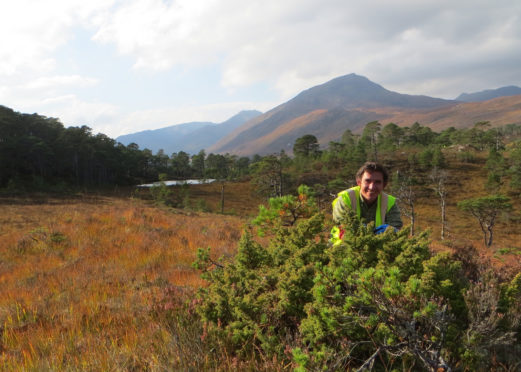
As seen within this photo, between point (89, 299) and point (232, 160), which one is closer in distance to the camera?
point (89, 299)

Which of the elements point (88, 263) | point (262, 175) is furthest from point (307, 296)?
point (262, 175)

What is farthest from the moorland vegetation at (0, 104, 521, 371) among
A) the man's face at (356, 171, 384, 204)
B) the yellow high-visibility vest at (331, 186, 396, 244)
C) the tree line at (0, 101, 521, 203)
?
the tree line at (0, 101, 521, 203)

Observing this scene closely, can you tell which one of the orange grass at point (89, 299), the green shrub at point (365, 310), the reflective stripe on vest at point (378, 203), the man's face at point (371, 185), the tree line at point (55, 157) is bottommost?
the orange grass at point (89, 299)

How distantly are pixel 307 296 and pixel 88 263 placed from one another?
4104 millimetres

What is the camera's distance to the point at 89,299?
9.60ft

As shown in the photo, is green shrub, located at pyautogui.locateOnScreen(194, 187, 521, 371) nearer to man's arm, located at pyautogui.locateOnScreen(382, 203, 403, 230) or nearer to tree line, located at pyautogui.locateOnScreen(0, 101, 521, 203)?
man's arm, located at pyautogui.locateOnScreen(382, 203, 403, 230)

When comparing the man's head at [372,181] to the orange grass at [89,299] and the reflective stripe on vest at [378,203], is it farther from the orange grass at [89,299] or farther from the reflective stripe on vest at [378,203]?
the orange grass at [89,299]

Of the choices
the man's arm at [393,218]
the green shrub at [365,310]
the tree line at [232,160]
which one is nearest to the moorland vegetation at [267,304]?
the green shrub at [365,310]

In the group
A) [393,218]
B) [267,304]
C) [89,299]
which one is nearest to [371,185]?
[393,218]

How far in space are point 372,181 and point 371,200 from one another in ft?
0.90

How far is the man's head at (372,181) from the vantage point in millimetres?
3320

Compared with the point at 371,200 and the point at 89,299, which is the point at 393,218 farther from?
the point at 89,299

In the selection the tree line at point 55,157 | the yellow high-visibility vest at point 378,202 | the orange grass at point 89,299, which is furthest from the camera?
→ the tree line at point 55,157

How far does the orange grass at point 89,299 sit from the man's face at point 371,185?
244 centimetres
